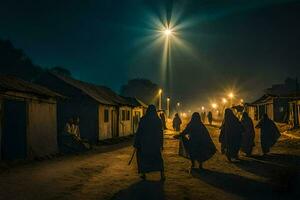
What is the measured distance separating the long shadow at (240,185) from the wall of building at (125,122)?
2043cm

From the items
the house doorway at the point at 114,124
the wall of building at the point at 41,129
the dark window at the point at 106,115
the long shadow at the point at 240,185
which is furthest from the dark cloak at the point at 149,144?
the house doorway at the point at 114,124

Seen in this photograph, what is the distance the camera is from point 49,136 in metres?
16.5

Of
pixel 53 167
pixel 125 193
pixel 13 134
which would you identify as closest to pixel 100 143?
pixel 13 134

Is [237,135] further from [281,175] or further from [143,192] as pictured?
[143,192]

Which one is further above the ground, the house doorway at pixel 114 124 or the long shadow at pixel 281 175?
the house doorway at pixel 114 124

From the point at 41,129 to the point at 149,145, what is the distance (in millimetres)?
7383

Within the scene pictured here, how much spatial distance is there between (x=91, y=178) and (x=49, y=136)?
24.3 ft

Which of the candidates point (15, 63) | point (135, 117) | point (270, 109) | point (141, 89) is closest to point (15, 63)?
point (15, 63)

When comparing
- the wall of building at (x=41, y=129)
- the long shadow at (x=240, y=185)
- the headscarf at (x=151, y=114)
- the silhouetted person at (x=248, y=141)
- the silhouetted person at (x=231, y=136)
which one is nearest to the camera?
the long shadow at (x=240, y=185)

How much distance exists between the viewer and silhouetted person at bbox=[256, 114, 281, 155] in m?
15.8

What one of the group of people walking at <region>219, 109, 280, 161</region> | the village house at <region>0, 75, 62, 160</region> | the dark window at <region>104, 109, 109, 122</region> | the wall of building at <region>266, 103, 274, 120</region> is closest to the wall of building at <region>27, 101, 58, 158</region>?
the village house at <region>0, 75, 62, 160</region>

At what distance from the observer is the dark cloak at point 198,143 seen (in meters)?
11.3

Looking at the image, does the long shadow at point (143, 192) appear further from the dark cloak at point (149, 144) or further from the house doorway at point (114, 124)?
the house doorway at point (114, 124)

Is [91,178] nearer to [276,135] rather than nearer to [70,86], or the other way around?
[276,135]
